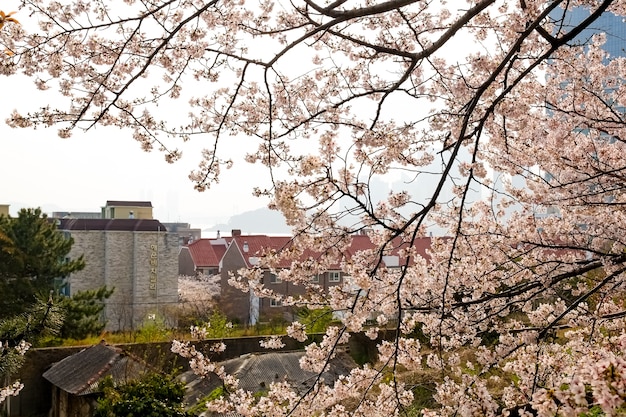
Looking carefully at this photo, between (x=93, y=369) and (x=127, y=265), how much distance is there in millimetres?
17090

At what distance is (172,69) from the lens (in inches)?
159

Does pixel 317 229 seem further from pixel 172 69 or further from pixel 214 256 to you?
pixel 214 256

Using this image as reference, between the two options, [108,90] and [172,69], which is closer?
[108,90]

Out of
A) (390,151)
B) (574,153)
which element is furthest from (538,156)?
(390,151)

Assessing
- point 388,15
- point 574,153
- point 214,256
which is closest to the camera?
point 388,15

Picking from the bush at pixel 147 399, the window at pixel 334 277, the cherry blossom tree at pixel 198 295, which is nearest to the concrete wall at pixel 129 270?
the cherry blossom tree at pixel 198 295

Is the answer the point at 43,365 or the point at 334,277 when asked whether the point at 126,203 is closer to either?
the point at 334,277

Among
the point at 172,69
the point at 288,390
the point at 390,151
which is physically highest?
the point at 172,69

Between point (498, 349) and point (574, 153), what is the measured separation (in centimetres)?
211

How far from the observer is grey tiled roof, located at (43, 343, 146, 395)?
9.77 meters

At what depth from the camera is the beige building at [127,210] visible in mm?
31044

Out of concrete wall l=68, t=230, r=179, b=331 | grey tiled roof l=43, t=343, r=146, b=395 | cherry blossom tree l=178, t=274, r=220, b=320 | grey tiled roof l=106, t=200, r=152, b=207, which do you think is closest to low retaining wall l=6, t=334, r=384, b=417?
grey tiled roof l=43, t=343, r=146, b=395

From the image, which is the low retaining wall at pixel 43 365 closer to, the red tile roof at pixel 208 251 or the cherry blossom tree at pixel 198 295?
the cherry blossom tree at pixel 198 295

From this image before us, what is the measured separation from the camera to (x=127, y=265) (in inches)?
1053
